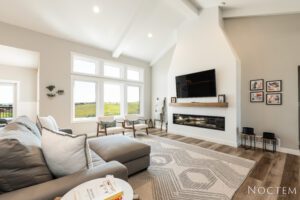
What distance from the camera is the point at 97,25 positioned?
14.4ft

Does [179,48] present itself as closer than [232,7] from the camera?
No

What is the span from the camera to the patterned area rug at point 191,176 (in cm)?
201

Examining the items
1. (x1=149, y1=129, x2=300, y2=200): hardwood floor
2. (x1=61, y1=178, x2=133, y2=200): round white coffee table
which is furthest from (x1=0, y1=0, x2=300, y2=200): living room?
(x1=61, y1=178, x2=133, y2=200): round white coffee table

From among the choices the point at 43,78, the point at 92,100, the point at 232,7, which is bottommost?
the point at 92,100

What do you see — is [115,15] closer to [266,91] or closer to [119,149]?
[119,149]

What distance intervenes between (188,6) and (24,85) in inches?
238

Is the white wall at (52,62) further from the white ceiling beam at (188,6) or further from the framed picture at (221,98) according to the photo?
the framed picture at (221,98)

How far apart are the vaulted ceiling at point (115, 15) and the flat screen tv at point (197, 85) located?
5.85ft

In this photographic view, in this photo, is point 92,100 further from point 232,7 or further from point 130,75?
point 232,7

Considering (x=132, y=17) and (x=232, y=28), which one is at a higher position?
(x=132, y=17)

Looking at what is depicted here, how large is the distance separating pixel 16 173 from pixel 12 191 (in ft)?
0.38

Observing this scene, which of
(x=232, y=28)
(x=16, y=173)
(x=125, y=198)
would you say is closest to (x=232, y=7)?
(x=232, y=28)

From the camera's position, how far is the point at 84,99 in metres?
5.32

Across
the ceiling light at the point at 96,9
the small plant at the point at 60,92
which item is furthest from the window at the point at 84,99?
the ceiling light at the point at 96,9
